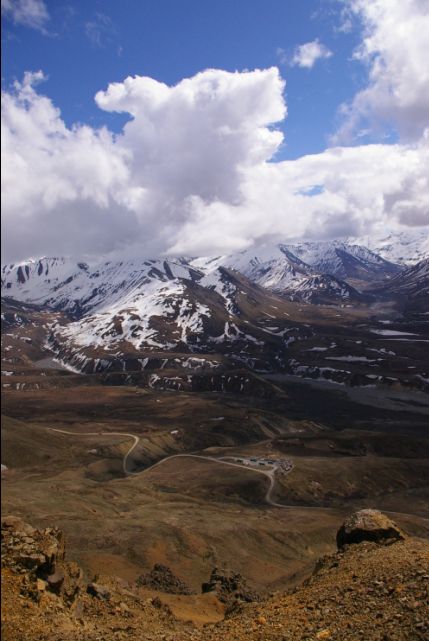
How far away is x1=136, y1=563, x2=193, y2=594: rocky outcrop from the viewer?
41.5 m

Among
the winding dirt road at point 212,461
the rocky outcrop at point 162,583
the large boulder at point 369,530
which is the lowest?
the winding dirt road at point 212,461

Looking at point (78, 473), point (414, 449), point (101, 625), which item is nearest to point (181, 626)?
point (101, 625)

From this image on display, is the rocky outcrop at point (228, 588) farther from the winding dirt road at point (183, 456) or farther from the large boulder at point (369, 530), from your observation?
the winding dirt road at point (183, 456)

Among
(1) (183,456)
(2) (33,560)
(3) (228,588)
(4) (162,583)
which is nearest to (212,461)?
(1) (183,456)

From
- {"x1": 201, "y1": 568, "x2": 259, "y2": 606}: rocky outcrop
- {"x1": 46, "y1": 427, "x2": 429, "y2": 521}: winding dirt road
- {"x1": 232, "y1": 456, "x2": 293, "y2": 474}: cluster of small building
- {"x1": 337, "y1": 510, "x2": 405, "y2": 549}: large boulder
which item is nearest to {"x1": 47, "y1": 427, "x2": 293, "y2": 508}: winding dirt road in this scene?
{"x1": 46, "y1": 427, "x2": 429, "y2": 521}: winding dirt road

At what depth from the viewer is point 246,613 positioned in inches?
989

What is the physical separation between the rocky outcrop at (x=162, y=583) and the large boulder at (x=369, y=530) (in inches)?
592

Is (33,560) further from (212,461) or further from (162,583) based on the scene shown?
(212,461)

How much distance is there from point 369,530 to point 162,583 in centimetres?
1953

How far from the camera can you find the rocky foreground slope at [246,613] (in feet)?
48.7

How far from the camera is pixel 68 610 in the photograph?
1788 centimetres

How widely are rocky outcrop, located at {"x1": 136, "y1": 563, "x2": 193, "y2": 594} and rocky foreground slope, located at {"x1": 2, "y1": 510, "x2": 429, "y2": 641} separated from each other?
43.0 feet

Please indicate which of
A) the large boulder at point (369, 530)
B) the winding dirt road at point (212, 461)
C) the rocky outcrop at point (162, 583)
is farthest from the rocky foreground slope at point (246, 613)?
the winding dirt road at point (212, 461)

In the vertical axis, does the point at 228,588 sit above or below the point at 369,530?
below
